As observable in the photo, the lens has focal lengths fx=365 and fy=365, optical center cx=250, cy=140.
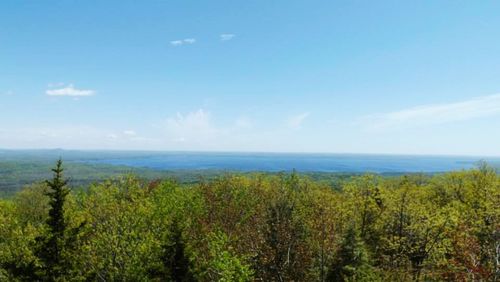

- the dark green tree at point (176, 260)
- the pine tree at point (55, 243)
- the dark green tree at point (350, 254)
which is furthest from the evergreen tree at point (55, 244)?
the dark green tree at point (350, 254)

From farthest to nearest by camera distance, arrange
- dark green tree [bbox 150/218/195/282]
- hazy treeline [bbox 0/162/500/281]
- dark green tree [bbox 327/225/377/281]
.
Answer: dark green tree [bbox 327/225/377/281] → dark green tree [bbox 150/218/195/282] → hazy treeline [bbox 0/162/500/281]

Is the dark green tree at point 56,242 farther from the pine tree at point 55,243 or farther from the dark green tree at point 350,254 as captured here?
the dark green tree at point 350,254

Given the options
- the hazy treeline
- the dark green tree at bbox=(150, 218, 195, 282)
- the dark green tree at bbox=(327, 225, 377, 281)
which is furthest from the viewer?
the dark green tree at bbox=(327, 225, 377, 281)

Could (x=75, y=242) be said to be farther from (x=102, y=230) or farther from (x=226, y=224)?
(x=226, y=224)

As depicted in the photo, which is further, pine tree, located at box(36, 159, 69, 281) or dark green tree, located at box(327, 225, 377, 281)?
dark green tree, located at box(327, 225, 377, 281)

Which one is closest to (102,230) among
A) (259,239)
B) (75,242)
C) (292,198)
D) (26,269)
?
(75,242)

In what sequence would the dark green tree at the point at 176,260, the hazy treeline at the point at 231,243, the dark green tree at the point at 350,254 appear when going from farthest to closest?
1. the dark green tree at the point at 350,254
2. the dark green tree at the point at 176,260
3. the hazy treeline at the point at 231,243

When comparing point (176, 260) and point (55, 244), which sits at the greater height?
point (55, 244)

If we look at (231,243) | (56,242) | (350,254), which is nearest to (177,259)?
(231,243)

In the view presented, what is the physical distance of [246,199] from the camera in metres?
50.3

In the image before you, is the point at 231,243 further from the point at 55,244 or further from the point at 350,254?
the point at 55,244

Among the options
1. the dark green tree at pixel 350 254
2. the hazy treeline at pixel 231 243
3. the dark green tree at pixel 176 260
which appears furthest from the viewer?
the dark green tree at pixel 350 254

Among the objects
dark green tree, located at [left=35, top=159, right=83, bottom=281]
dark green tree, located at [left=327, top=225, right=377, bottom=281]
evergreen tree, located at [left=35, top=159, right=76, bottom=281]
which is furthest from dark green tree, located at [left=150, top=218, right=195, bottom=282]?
dark green tree, located at [left=327, top=225, right=377, bottom=281]

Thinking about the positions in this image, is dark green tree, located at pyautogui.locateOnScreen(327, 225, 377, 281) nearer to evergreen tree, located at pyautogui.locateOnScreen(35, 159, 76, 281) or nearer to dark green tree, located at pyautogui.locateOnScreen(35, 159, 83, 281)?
dark green tree, located at pyautogui.locateOnScreen(35, 159, 83, 281)
